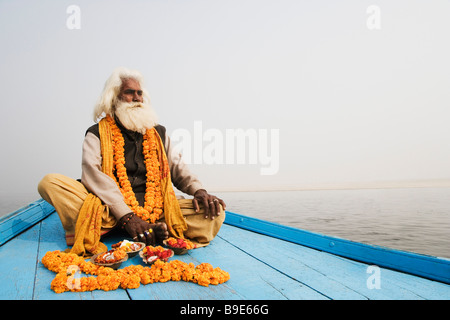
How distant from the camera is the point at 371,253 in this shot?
213cm

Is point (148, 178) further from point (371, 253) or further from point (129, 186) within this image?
point (371, 253)

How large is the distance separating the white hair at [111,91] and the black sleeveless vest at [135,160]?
0.21 meters

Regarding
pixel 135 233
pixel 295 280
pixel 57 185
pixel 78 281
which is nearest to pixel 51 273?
pixel 78 281

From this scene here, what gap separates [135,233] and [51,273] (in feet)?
2.26

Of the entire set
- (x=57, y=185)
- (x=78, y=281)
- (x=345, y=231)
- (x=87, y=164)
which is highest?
(x=87, y=164)

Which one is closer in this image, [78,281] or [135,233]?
[78,281]

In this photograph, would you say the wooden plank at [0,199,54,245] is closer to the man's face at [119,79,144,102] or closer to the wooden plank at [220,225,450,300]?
the man's face at [119,79,144,102]

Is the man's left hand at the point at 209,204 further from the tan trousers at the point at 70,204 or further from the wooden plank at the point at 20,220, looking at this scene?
the wooden plank at the point at 20,220

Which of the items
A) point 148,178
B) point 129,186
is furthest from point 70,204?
point 148,178

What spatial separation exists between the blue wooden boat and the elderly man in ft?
0.97

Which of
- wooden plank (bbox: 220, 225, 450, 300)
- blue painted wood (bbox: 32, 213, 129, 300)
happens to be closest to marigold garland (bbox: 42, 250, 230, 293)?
blue painted wood (bbox: 32, 213, 129, 300)

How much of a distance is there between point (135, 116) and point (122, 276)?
6.09ft

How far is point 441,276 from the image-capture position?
1.76 meters
